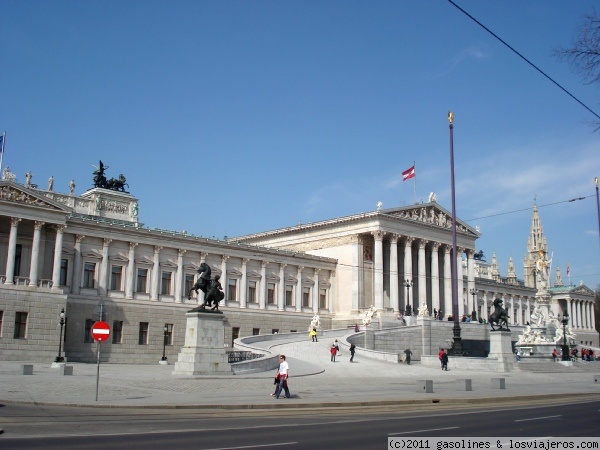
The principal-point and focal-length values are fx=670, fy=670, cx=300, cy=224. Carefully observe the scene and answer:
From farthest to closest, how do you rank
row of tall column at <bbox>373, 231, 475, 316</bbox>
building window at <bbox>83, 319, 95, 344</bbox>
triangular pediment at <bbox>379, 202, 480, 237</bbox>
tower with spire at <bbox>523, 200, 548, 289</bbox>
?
tower with spire at <bbox>523, 200, 548, 289</bbox> < triangular pediment at <bbox>379, 202, 480, 237</bbox> < row of tall column at <bbox>373, 231, 475, 316</bbox> < building window at <bbox>83, 319, 95, 344</bbox>

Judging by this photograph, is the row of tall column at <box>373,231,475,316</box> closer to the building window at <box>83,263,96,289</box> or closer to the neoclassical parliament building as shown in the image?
the neoclassical parliament building

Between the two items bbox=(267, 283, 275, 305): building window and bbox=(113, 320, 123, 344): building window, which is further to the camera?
bbox=(267, 283, 275, 305): building window

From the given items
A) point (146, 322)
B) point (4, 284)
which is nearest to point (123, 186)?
point (146, 322)

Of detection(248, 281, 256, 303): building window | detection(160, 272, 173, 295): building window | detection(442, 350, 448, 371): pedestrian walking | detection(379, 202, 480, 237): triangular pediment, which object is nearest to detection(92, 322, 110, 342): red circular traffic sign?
detection(442, 350, 448, 371): pedestrian walking

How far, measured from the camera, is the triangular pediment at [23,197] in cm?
5459

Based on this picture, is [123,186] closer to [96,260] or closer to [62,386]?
[96,260]

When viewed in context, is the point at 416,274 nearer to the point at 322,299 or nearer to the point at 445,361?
the point at 322,299

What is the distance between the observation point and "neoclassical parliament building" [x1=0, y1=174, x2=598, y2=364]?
5541 centimetres

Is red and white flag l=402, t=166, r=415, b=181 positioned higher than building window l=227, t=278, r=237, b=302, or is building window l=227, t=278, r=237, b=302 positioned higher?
red and white flag l=402, t=166, r=415, b=181

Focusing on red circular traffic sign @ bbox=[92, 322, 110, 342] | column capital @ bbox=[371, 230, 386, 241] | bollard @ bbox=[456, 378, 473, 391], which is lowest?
bollard @ bbox=[456, 378, 473, 391]

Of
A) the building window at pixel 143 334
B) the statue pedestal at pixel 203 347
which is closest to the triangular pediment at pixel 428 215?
the building window at pixel 143 334

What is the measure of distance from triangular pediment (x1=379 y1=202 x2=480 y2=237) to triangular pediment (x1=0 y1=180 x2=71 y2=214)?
3757 cm

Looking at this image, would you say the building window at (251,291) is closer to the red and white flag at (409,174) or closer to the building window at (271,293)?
the building window at (271,293)

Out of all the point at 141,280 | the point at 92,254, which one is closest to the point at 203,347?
the point at 92,254
